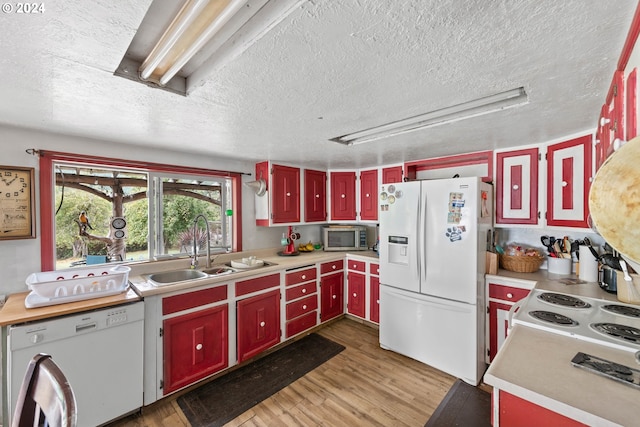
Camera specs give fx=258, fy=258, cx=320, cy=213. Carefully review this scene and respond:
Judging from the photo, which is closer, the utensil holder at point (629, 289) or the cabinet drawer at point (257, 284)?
the utensil holder at point (629, 289)

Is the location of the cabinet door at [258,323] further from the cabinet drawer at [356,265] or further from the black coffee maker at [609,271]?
the black coffee maker at [609,271]

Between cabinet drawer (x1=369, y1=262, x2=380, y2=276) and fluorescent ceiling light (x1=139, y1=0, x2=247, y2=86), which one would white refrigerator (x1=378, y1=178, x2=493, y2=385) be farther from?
fluorescent ceiling light (x1=139, y1=0, x2=247, y2=86)

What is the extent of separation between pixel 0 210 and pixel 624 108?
10.9ft

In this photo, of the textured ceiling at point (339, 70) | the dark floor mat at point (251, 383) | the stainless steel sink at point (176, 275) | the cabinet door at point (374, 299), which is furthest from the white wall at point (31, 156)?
the cabinet door at point (374, 299)

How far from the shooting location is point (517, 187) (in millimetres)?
2377

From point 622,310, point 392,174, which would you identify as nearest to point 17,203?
point 392,174

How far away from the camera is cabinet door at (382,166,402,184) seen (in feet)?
10.4

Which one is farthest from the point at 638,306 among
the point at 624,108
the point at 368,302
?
the point at 368,302

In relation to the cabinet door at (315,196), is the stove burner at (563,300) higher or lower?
lower

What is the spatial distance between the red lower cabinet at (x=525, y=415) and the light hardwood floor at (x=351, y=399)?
1.00m

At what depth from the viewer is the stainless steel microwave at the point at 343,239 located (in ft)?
11.8

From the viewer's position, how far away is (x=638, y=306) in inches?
60.2

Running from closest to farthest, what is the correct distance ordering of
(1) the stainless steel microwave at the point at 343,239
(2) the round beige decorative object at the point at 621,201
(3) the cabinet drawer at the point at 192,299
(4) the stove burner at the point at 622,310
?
(2) the round beige decorative object at the point at 621,201
(4) the stove burner at the point at 622,310
(3) the cabinet drawer at the point at 192,299
(1) the stainless steel microwave at the point at 343,239

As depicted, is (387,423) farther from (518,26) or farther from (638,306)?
(518,26)
